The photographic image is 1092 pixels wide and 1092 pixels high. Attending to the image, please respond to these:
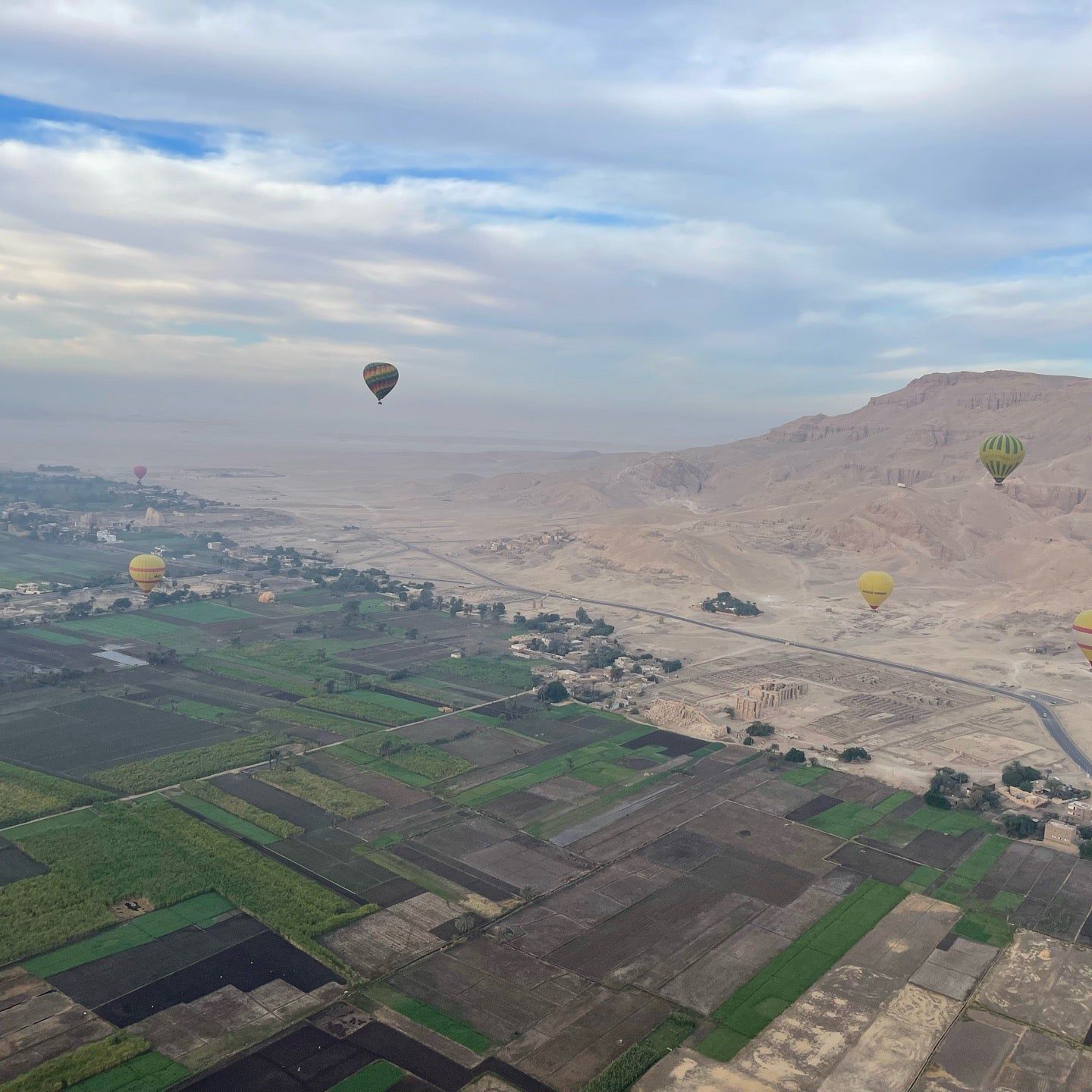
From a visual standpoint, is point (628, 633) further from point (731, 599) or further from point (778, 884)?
point (778, 884)

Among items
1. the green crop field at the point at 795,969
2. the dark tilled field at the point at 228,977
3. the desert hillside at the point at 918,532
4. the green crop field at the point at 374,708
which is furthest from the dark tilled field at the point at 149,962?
the desert hillside at the point at 918,532

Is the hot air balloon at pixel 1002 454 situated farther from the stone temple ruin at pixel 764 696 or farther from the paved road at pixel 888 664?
the stone temple ruin at pixel 764 696

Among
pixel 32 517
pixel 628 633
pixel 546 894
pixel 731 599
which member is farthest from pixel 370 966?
pixel 32 517

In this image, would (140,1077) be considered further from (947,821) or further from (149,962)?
(947,821)

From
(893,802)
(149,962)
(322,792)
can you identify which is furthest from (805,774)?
(149,962)

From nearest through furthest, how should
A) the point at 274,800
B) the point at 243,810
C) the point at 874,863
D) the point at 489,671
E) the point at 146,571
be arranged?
the point at 874,863
the point at 243,810
the point at 274,800
the point at 489,671
the point at 146,571
